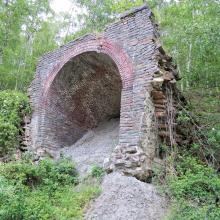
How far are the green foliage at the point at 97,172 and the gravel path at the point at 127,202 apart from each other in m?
0.56

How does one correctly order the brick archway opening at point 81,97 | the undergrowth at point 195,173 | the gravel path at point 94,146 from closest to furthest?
the undergrowth at point 195,173
the gravel path at point 94,146
the brick archway opening at point 81,97

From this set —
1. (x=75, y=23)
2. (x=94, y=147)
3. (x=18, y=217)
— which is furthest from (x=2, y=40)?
(x=18, y=217)

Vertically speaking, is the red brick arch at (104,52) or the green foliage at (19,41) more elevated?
the green foliage at (19,41)

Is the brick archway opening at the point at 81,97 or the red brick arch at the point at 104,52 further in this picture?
the brick archway opening at the point at 81,97

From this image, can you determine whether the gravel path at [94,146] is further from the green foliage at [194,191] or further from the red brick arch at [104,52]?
the green foliage at [194,191]

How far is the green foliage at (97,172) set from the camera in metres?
6.95

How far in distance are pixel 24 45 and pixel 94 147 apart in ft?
33.1

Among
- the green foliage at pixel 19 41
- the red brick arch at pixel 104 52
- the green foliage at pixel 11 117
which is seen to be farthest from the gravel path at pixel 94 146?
the green foliage at pixel 19 41

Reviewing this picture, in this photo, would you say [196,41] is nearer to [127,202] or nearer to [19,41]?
[127,202]

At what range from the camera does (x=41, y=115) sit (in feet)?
30.0

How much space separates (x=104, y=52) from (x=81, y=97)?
78.5 inches

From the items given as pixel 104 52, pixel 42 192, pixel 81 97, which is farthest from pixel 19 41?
pixel 42 192

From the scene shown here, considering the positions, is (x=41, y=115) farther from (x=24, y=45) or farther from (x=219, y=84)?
(x=24, y=45)

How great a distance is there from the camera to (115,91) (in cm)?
976
